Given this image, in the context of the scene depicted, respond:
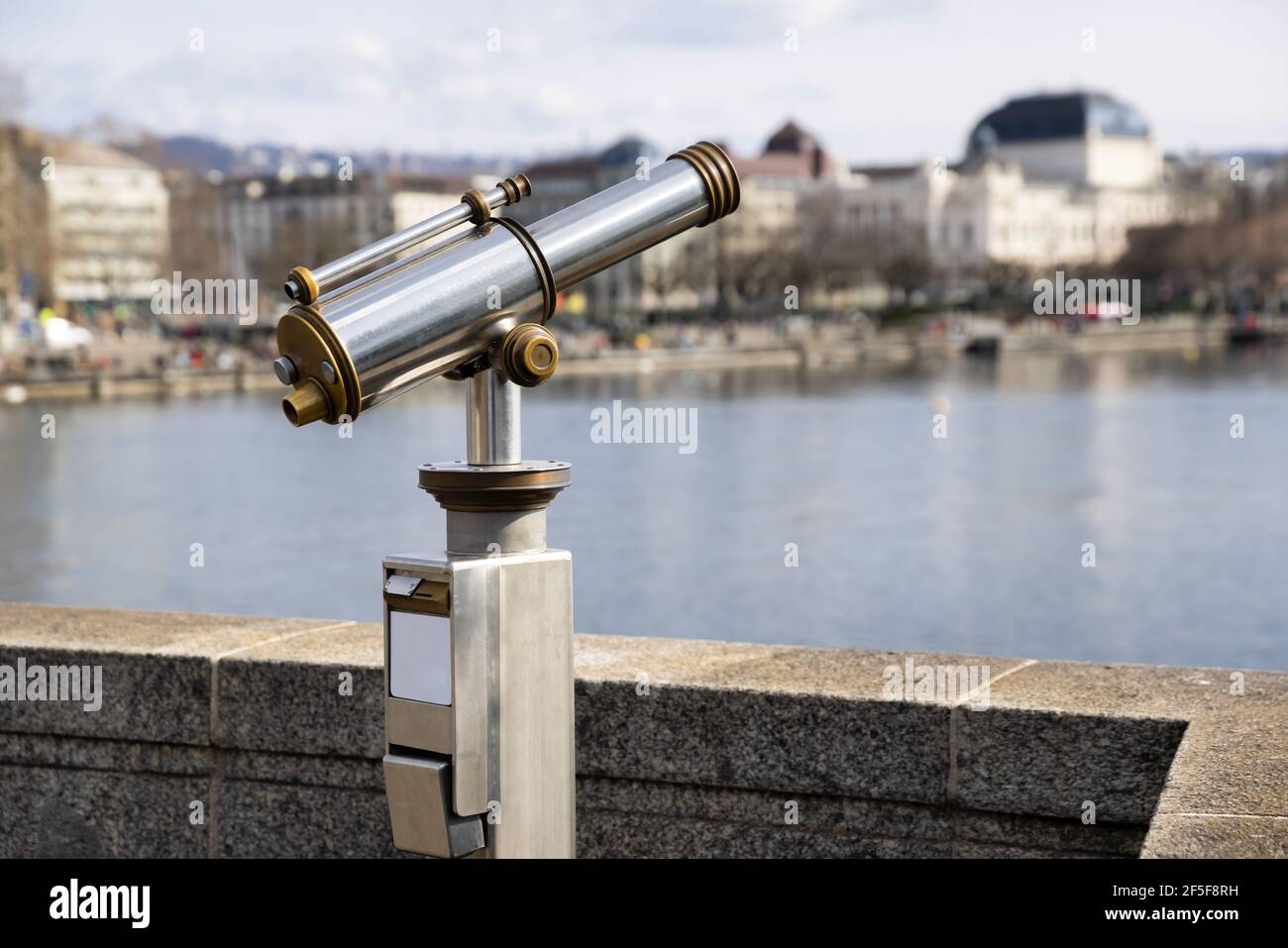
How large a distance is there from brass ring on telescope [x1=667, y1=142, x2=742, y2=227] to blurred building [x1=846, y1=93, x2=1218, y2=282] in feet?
500

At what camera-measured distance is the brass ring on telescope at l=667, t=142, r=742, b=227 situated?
359cm

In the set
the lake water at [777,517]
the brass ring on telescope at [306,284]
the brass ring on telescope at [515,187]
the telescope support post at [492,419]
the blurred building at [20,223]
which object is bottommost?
the lake water at [777,517]

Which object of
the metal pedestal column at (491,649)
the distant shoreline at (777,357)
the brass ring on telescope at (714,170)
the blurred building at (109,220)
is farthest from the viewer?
the blurred building at (109,220)

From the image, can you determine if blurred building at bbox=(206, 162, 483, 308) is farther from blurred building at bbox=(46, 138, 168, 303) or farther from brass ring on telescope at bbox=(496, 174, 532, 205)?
brass ring on telescope at bbox=(496, 174, 532, 205)

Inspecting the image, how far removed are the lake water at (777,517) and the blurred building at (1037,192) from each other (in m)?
96.1

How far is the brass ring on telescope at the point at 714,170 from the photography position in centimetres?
359

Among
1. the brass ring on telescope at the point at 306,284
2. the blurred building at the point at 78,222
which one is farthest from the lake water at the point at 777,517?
the brass ring on telescope at the point at 306,284

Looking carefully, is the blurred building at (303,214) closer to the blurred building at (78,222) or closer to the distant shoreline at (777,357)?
the blurred building at (78,222)

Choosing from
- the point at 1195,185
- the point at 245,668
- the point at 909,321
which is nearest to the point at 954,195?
the point at 1195,185

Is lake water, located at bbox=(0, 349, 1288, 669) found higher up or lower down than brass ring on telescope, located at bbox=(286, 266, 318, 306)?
lower down

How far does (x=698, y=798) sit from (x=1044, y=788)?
0.79 m

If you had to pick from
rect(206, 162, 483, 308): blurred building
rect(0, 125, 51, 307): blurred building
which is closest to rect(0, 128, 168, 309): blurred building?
rect(0, 125, 51, 307): blurred building

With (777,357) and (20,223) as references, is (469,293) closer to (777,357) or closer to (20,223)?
(20,223)
